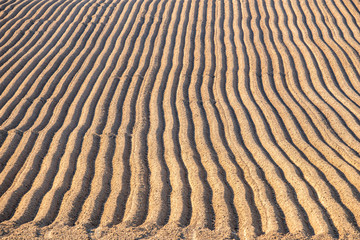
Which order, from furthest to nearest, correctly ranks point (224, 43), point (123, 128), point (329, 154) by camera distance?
1. point (224, 43)
2. point (123, 128)
3. point (329, 154)

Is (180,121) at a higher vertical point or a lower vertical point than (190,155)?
higher

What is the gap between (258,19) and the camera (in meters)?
12.0

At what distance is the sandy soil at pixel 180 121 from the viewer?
4.50 meters

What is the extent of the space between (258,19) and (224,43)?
87.5 inches

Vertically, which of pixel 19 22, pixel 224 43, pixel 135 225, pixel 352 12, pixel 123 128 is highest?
pixel 19 22

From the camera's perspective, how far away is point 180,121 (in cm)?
720

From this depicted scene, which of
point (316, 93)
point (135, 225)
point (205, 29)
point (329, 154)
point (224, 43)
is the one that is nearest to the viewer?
point (135, 225)

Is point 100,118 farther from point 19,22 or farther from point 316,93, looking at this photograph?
point 19,22

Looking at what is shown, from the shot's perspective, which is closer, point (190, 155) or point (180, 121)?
point (190, 155)

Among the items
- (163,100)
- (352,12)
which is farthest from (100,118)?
(352,12)

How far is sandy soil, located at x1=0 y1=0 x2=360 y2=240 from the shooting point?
4.50m

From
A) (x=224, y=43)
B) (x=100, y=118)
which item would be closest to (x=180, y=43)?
(x=224, y=43)

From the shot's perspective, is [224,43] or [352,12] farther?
[352,12]

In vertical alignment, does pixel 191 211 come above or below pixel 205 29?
below
